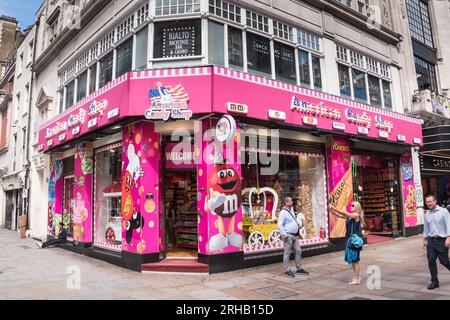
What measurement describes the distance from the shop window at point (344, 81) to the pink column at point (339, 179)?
198cm

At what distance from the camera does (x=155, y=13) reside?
9.95 metres

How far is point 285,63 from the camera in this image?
37.6 ft

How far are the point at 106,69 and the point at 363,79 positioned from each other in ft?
33.3

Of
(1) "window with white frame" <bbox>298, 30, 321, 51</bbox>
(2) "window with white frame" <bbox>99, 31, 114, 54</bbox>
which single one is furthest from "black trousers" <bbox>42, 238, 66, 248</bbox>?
(1) "window with white frame" <bbox>298, 30, 321, 51</bbox>

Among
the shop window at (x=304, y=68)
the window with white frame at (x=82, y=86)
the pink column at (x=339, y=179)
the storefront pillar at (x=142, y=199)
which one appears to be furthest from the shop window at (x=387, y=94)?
the window with white frame at (x=82, y=86)

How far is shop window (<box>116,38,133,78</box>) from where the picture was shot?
35.0ft

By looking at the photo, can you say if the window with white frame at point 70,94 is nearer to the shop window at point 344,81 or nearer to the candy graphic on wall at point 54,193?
the candy graphic on wall at point 54,193

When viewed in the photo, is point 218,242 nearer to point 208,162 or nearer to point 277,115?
point 208,162

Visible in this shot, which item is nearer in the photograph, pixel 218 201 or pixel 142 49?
pixel 218 201

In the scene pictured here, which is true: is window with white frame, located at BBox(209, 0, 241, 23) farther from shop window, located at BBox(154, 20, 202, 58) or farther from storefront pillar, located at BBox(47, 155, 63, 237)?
storefront pillar, located at BBox(47, 155, 63, 237)

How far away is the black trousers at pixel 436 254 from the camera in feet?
21.7

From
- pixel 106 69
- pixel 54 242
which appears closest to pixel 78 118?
pixel 106 69
